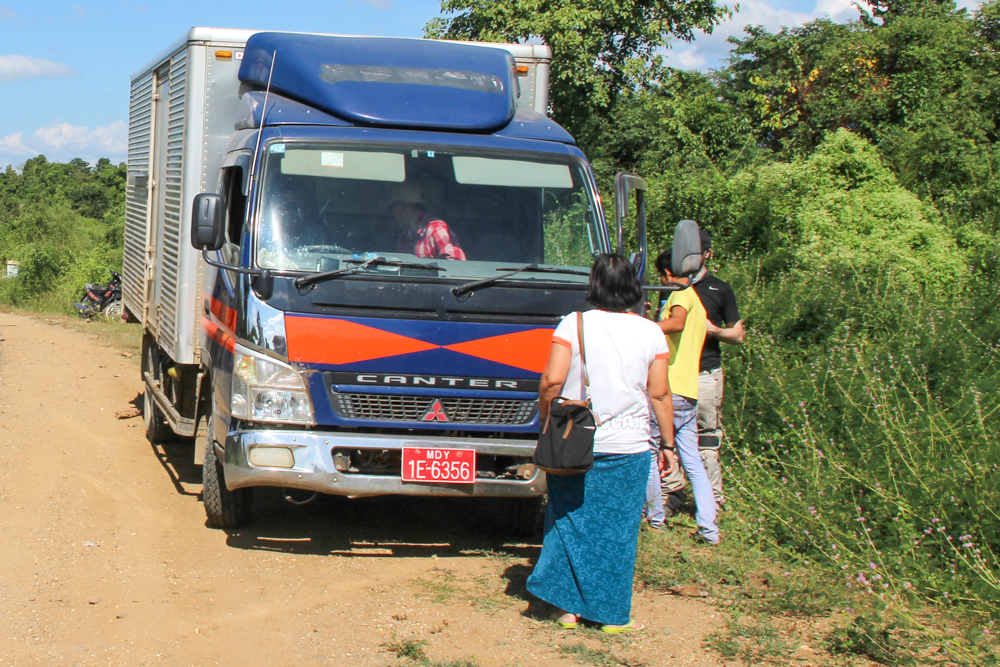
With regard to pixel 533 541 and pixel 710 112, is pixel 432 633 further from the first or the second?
pixel 710 112

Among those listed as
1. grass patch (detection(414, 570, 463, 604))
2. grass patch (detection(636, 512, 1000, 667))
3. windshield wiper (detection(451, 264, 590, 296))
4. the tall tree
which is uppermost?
the tall tree

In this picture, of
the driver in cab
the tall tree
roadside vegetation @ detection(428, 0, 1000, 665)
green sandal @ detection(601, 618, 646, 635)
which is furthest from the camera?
the tall tree

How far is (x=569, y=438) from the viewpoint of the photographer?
4488 millimetres

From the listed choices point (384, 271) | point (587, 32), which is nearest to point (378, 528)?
point (384, 271)

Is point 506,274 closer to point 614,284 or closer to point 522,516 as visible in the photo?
point 614,284

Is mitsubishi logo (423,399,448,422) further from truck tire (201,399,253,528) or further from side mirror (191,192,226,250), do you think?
side mirror (191,192,226,250)

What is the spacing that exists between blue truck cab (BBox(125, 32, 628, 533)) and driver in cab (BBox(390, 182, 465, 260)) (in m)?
0.01

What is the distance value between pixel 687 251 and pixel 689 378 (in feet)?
2.74

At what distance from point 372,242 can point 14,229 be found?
32.0m

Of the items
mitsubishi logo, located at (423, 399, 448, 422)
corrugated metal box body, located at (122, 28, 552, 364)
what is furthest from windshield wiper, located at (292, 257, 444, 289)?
corrugated metal box body, located at (122, 28, 552, 364)

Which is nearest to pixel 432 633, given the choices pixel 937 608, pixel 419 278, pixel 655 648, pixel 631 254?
pixel 655 648

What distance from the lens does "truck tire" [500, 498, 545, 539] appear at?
6367 millimetres

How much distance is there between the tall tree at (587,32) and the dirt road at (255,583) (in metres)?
13.7

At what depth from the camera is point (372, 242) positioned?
5.72 m
